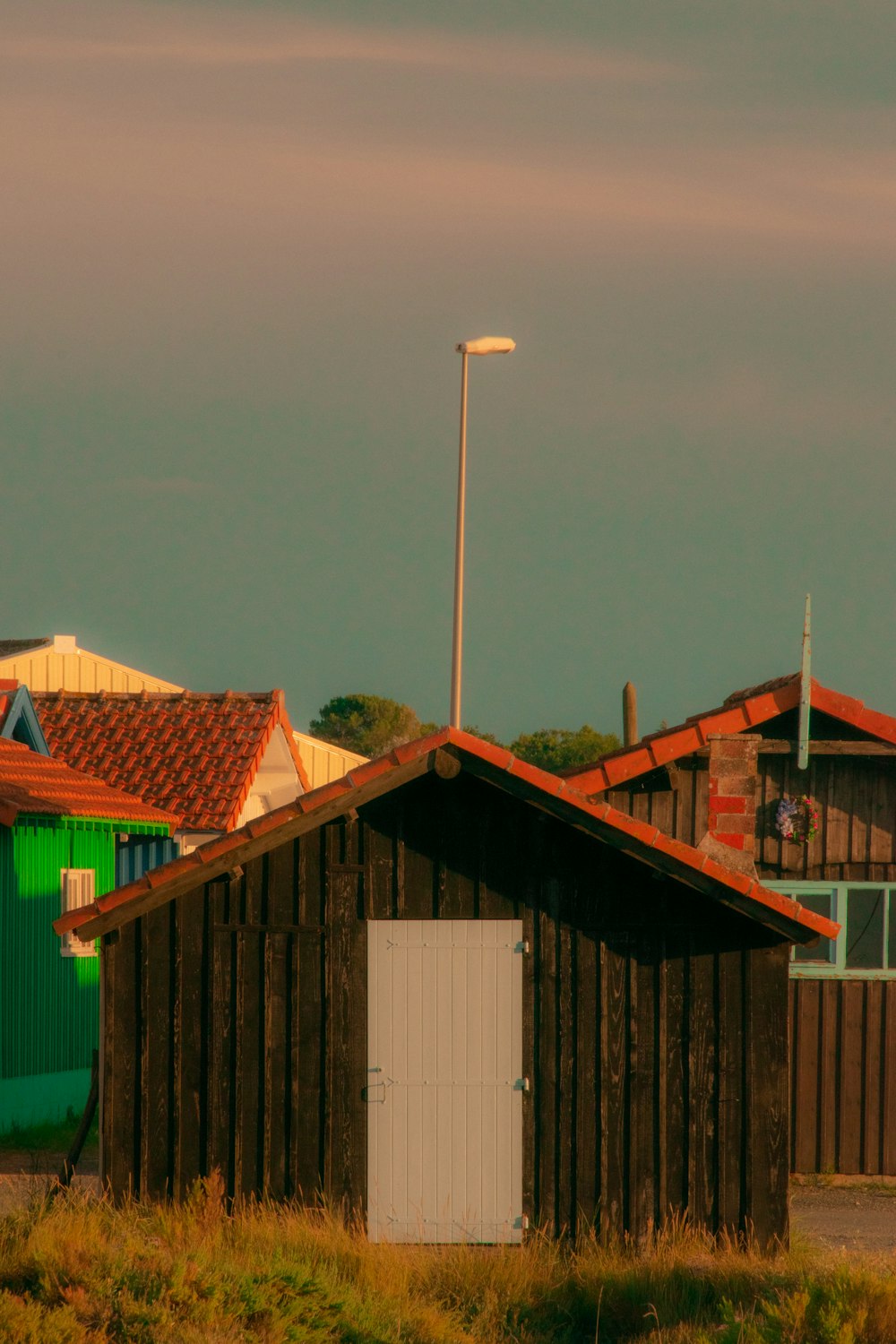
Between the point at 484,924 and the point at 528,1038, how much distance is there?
0.95m

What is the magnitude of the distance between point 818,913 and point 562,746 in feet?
195

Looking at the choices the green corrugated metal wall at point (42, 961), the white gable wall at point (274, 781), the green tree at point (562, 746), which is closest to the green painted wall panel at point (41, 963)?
the green corrugated metal wall at point (42, 961)

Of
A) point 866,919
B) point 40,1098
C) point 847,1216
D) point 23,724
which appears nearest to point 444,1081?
point 847,1216

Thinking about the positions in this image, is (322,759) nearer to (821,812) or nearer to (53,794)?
(53,794)

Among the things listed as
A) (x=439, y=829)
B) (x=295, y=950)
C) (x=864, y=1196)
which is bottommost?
(x=864, y=1196)

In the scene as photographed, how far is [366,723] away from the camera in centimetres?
8569

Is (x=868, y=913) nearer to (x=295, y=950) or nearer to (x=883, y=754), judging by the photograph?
(x=883, y=754)

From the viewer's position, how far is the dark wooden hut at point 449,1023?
45.7ft

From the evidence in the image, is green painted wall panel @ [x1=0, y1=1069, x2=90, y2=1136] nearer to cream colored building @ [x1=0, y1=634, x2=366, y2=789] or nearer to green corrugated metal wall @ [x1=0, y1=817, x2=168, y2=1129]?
green corrugated metal wall @ [x1=0, y1=817, x2=168, y2=1129]

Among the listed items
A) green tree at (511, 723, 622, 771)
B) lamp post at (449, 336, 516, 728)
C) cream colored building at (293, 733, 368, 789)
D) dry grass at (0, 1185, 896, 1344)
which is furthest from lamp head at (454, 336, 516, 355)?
green tree at (511, 723, 622, 771)

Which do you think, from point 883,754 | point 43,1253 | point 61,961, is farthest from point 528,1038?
point 61,961

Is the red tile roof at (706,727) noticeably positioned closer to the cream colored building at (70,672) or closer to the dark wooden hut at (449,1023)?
the dark wooden hut at (449,1023)

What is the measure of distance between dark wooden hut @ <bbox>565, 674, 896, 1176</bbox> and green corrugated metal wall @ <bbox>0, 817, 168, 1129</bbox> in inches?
265

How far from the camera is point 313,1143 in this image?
14.0m
